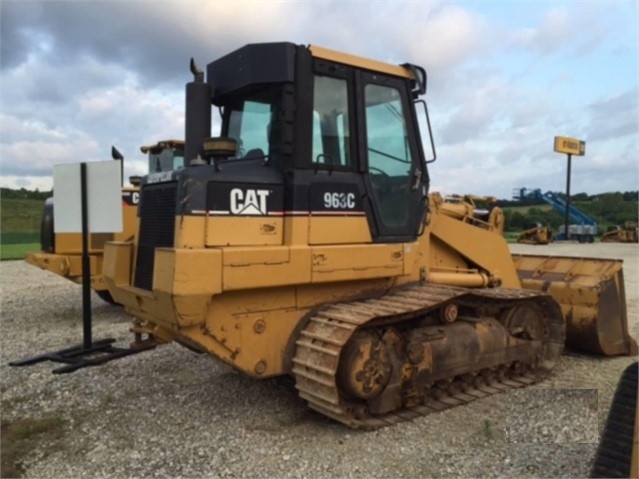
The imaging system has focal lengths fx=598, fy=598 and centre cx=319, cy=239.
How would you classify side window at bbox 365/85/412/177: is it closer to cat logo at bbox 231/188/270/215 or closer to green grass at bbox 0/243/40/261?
cat logo at bbox 231/188/270/215

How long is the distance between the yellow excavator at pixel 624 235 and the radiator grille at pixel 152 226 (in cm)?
3600

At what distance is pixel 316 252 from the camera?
4984 mm

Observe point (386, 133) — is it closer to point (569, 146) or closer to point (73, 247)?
point (73, 247)

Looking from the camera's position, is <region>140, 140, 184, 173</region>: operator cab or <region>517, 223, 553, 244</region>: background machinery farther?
<region>517, 223, 553, 244</region>: background machinery

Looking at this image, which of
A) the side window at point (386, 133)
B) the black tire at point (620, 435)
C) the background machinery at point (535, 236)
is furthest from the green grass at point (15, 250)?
the background machinery at point (535, 236)

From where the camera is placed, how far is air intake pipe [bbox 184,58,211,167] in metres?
5.47

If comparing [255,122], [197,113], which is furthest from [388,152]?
[197,113]

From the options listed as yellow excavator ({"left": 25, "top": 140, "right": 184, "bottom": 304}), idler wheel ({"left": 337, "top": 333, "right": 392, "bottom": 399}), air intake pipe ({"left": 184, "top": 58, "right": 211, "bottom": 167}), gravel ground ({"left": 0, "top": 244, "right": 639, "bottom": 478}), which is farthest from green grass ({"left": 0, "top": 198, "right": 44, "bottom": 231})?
idler wheel ({"left": 337, "top": 333, "right": 392, "bottom": 399})

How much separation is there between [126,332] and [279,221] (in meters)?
4.89

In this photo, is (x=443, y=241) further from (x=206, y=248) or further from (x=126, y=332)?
(x=126, y=332)

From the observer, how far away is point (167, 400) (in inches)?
225

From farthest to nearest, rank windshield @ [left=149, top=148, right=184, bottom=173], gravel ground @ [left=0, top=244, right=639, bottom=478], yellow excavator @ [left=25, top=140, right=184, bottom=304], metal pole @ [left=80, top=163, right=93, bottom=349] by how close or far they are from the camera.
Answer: windshield @ [left=149, top=148, right=184, bottom=173], yellow excavator @ [left=25, top=140, right=184, bottom=304], metal pole @ [left=80, top=163, right=93, bottom=349], gravel ground @ [left=0, top=244, right=639, bottom=478]

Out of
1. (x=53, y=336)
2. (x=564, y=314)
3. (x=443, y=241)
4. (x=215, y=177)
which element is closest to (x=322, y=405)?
(x=215, y=177)

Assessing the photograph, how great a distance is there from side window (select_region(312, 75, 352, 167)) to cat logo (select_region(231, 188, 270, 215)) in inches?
23.6
